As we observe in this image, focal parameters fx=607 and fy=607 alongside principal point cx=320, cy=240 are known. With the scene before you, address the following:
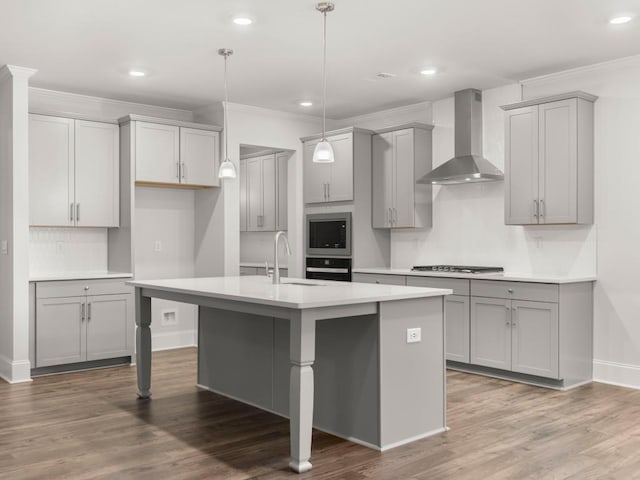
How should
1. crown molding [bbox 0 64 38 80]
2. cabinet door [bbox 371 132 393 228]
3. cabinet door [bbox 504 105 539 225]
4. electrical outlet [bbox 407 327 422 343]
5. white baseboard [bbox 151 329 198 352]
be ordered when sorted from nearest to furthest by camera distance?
electrical outlet [bbox 407 327 422 343] → crown molding [bbox 0 64 38 80] → cabinet door [bbox 504 105 539 225] → cabinet door [bbox 371 132 393 228] → white baseboard [bbox 151 329 198 352]

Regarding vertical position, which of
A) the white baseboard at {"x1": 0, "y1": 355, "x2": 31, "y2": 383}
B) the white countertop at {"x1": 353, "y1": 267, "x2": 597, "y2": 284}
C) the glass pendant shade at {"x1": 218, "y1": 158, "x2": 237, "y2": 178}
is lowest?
the white baseboard at {"x1": 0, "y1": 355, "x2": 31, "y2": 383}

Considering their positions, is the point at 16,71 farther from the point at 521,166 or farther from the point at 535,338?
the point at 535,338

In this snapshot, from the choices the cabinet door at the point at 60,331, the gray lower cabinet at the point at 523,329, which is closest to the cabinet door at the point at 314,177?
the gray lower cabinet at the point at 523,329

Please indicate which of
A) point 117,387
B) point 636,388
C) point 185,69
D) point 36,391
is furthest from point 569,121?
point 36,391

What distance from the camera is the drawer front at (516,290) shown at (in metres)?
4.84

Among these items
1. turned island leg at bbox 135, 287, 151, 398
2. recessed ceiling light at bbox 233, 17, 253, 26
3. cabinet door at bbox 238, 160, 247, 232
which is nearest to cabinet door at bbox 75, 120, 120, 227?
turned island leg at bbox 135, 287, 151, 398

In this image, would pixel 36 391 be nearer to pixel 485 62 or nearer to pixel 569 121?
pixel 485 62

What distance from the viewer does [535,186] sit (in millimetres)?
5246

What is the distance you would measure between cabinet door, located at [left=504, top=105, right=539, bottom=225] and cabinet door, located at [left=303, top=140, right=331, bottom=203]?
209cm

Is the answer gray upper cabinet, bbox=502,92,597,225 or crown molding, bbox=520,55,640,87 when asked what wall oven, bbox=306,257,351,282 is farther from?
crown molding, bbox=520,55,640,87

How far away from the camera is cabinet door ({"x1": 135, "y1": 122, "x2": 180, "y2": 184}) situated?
6.05 metres

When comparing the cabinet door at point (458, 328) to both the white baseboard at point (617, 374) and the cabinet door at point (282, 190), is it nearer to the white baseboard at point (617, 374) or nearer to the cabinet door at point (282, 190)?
the white baseboard at point (617, 374)

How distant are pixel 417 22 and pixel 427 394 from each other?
247cm

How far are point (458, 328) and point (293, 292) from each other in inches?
94.9
